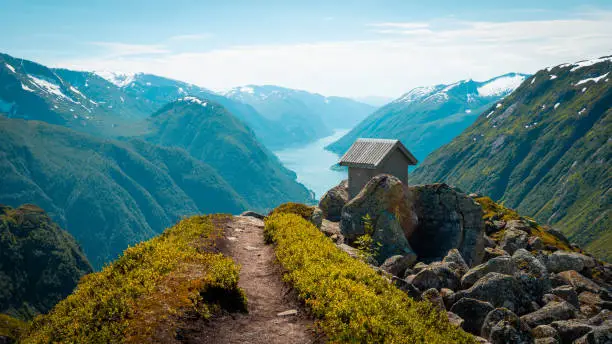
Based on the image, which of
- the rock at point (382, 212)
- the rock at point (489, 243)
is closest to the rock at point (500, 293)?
the rock at point (382, 212)

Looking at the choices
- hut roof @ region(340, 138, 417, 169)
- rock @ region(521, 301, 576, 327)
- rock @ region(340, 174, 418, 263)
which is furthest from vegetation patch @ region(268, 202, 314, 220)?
rock @ region(521, 301, 576, 327)

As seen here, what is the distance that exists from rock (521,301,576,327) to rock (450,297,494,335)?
2.18 m

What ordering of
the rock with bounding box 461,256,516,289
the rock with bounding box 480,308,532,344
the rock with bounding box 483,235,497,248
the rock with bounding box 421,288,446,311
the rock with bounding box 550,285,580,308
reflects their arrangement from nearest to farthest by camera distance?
the rock with bounding box 480,308,532,344, the rock with bounding box 421,288,446,311, the rock with bounding box 461,256,516,289, the rock with bounding box 550,285,580,308, the rock with bounding box 483,235,497,248

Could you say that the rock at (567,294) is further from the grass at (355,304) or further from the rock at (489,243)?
the grass at (355,304)

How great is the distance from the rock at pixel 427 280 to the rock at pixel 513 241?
1734cm

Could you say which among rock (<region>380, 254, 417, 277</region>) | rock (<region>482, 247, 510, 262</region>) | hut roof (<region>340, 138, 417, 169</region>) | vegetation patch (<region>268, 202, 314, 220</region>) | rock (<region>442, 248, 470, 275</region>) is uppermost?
hut roof (<region>340, 138, 417, 169</region>)

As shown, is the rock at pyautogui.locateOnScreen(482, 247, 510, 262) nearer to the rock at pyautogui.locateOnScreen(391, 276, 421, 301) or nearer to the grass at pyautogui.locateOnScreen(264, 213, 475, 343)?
the rock at pyautogui.locateOnScreen(391, 276, 421, 301)

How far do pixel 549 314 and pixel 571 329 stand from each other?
202 cm

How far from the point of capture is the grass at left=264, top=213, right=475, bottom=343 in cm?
1519

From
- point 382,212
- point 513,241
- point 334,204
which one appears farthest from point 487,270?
point 334,204

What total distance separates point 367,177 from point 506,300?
2203 centimetres

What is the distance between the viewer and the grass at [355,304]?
15.2 meters

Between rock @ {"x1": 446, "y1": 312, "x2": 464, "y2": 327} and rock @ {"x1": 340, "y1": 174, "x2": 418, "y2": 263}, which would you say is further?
rock @ {"x1": 340, "y1": 174, "x2": 418, "y2": 263}

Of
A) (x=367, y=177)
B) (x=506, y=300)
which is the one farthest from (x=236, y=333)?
(x=367, y=177)
